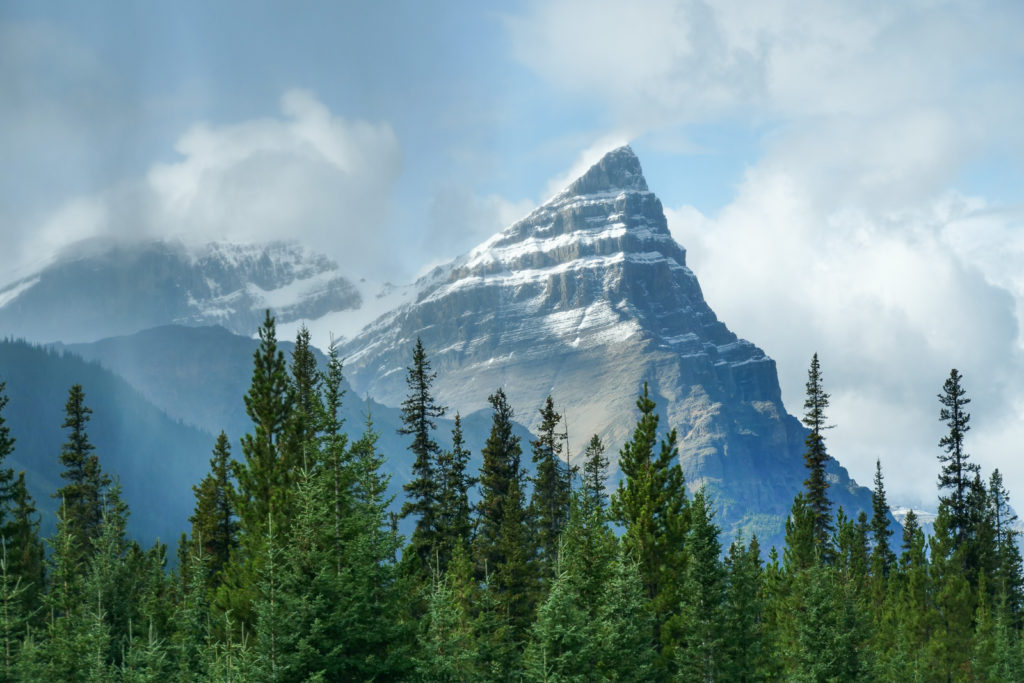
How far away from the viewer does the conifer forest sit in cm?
3794

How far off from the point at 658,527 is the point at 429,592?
37.2ft

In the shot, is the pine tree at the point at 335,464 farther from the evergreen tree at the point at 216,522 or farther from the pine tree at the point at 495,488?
the evergreen tree at the point at 216,522

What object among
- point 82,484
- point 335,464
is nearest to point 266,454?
point 335,464

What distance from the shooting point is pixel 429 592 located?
2034 inches

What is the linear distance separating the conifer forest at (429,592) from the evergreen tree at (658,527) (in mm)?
100

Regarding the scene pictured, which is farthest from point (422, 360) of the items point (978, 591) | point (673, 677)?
point (978, 591)

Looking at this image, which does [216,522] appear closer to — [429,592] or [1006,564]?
[429,592]

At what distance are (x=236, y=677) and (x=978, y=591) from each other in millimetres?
63400

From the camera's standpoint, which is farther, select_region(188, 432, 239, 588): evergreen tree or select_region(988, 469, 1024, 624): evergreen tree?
select_region(988, 469, 1024, 624): evergreen tree

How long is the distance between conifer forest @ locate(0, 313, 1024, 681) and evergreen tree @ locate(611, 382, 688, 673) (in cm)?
10

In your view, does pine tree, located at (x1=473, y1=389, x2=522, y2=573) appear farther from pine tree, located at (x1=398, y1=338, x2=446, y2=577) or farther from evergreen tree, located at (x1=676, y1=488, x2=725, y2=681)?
evergreen tree, located at (x1=676, y1=488, x2=725, y2=681)

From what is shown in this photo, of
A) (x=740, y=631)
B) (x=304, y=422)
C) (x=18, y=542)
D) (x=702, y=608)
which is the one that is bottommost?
(x=740, y=631)

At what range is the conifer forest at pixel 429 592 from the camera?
124 feet

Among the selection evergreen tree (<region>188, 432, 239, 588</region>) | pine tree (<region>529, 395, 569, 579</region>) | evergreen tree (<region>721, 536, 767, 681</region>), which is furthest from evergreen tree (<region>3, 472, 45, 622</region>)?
evergreen tree (<region>721, 536, 767, 681</region>)
